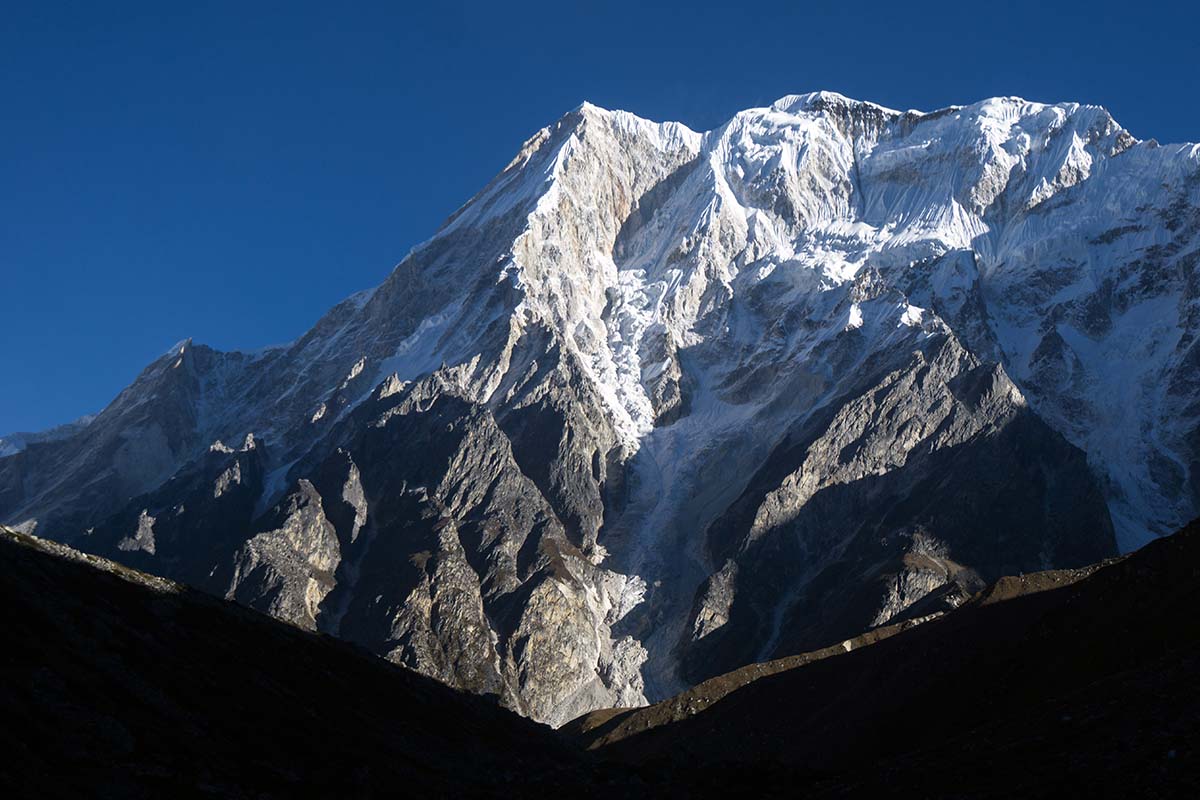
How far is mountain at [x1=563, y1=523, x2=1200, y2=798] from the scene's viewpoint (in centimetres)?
5031

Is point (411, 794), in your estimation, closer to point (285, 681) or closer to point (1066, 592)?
point (285, 681)

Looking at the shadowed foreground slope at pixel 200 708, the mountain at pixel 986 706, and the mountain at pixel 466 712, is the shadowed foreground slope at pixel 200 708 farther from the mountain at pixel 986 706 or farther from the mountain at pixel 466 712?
the mountain at pixel 986 706

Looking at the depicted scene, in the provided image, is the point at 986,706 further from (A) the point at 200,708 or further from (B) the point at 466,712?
(A) the point at 200,708

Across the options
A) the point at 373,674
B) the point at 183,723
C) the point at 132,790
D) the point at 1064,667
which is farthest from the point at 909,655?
the point at 132,790

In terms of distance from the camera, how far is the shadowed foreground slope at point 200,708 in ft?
157

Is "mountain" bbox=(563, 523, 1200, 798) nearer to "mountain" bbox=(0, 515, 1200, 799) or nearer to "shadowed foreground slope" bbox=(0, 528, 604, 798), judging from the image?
"mountain" bbox=(0, 515, 1200, 799)

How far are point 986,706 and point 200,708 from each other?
68445mm

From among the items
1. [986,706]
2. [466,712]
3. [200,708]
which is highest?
[986,706]

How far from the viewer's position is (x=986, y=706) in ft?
326

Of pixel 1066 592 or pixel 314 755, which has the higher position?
pixel 1066 592

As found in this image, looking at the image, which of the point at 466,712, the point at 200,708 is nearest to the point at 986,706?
the point at 466,712

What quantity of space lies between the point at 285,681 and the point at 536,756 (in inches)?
936

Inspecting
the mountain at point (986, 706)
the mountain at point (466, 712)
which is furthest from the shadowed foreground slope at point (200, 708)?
Answer: the mountain at point (986, 706)

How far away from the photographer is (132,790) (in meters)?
44.9
